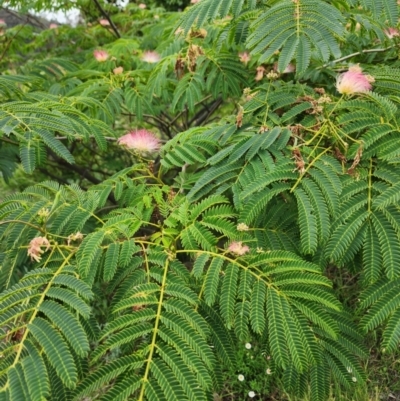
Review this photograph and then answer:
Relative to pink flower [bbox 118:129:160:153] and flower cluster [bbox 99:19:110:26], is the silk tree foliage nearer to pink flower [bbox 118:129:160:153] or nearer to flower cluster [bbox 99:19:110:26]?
pink flower [bbox 118:129:160:153]

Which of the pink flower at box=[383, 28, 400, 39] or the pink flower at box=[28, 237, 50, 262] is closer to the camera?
the pink flower at box=[28, 237, 50, 262]

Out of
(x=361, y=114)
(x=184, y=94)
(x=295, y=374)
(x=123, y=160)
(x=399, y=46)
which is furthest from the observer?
(x=123, y=160)

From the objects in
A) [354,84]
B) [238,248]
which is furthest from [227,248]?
[354,84]

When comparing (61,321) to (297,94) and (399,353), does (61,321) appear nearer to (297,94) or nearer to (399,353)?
(297,94)

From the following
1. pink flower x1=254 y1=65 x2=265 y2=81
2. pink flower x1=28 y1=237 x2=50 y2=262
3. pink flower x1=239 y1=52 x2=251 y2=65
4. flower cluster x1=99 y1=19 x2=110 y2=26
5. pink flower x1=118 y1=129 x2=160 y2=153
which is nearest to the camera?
pink flower x1=28 y1=237 x2=50 y2=262

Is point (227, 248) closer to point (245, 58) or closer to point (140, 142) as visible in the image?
point (140, 142)

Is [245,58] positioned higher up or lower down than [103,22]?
lower down

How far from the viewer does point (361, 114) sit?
141 centimetres

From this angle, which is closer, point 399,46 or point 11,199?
point 11,199

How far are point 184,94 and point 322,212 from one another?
3.49ft

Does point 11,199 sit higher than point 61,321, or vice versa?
point 11,199

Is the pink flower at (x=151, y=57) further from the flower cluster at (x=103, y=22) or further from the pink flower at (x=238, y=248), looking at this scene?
the pink flower at (x=238, y=248)

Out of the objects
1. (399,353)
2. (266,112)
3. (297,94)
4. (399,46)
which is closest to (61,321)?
(266,112)

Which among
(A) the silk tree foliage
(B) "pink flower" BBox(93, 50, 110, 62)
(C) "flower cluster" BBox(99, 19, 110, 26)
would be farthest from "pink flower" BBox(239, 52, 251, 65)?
(C) "flower cluster" BBox(99, 19, 110, 26)
